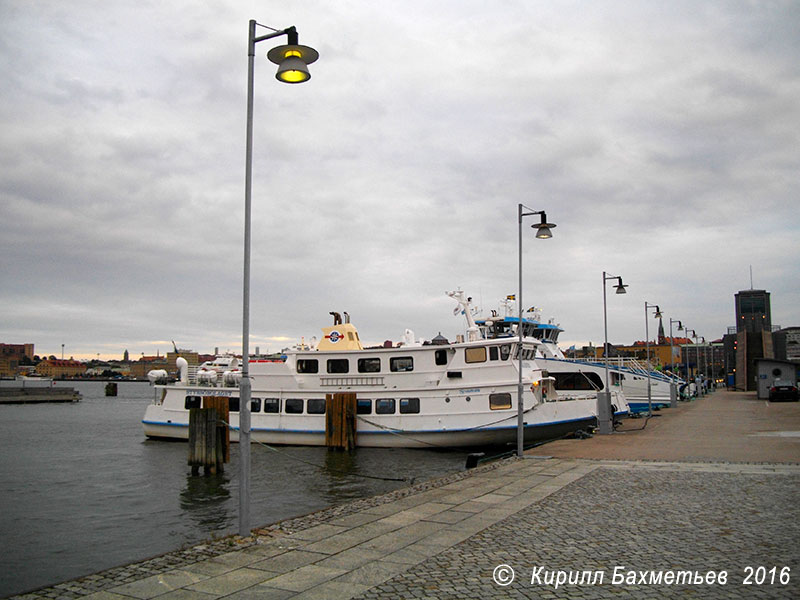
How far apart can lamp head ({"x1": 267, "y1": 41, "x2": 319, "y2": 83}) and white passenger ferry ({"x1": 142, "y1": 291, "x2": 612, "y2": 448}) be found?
18.0 metres

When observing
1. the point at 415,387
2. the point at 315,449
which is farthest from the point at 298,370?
the point at 415,387

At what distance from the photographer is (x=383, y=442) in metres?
27.8

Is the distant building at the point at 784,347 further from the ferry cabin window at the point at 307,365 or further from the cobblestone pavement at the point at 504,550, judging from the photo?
the cobblestone pavement at the point at 504,550

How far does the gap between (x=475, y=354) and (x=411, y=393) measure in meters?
3.25

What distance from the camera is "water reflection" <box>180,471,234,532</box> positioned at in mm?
14922

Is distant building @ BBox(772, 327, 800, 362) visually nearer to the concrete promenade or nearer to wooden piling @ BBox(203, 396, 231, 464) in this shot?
wooden piling @ BBox(203, 396, 231, 464)

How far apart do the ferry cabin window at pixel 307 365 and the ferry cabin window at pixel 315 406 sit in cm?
138

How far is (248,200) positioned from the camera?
9422 mm

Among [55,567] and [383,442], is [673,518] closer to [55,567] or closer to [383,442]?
[55,567]

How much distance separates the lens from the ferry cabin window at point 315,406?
28.5 metres

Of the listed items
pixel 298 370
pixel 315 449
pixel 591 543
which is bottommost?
pixel 315 449

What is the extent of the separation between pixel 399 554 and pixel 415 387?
19.4 metres

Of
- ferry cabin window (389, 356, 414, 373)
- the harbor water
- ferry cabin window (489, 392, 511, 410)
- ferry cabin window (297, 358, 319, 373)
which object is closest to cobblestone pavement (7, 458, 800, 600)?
the harbor water

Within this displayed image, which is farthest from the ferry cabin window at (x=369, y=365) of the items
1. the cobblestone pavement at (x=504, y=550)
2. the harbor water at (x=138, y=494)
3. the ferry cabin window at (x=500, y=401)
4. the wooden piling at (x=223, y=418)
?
the cobblestone pavement at (x=504, y=550)
